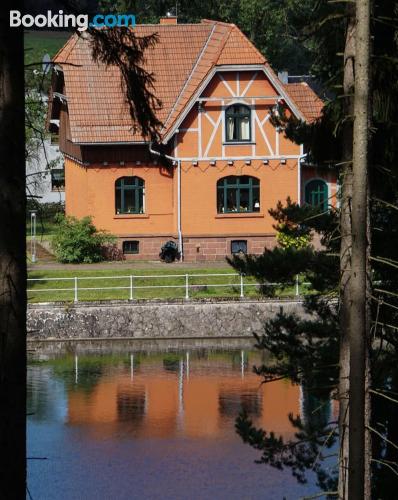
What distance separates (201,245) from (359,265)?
30.5 meters

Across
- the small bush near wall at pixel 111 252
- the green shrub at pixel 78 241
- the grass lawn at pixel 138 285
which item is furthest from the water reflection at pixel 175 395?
the small bush near wall at pixel 111 252

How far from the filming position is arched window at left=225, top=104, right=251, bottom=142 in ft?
131

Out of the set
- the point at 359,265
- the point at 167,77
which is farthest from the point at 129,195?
the point at 359,265

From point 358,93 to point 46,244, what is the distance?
33566 millimetres

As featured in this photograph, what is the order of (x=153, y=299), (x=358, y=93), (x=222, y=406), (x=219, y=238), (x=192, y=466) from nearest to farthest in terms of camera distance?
(x=358, y=93) < (x=192, y=466) < (x=222, y=406) < (x=153, y=299) < (x=219, y=238)

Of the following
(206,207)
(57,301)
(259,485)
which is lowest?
(259,485)

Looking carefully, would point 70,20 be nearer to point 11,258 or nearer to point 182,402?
point 11,258

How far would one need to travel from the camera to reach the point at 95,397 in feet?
91.8

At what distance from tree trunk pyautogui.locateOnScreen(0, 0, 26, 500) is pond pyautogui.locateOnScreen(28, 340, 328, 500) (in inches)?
449

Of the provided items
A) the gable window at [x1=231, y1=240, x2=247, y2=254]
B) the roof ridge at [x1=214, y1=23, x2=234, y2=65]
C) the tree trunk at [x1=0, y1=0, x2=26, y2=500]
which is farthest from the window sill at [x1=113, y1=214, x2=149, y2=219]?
the tree trunk at [x1=0, y1=0, x2=26, y2=500]

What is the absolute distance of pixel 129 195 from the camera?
40.3 meters

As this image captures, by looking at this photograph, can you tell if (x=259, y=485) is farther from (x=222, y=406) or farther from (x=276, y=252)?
(x=222, y=406)

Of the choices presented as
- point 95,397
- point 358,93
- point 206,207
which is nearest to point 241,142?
point 206,207

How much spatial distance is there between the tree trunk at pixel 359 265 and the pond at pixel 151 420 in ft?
33.7
